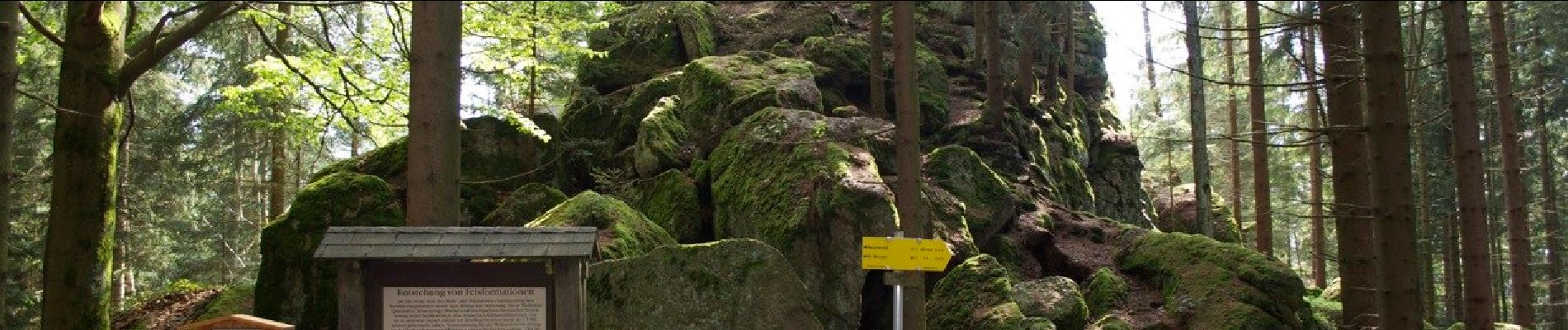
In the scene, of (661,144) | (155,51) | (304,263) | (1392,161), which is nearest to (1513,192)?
(1392,161)

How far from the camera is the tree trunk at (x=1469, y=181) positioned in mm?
12109

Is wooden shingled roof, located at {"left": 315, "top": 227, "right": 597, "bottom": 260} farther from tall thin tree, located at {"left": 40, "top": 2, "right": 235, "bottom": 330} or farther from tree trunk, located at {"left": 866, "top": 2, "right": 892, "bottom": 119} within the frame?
tree trunk, located at {"left": 866, "top": 2, "right": 892, "bottom": 119}

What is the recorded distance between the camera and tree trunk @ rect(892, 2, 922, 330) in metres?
10.6

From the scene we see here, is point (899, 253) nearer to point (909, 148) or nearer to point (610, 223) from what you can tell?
point (909, 148)

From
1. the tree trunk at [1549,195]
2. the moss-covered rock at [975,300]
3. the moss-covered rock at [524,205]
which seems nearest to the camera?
the moss-covered rock at [975,300]

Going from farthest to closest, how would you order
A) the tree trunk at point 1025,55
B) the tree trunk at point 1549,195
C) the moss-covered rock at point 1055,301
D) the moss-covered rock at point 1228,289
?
the tree trunk at point 1549,195 < the tree trunk at point 1025,55 < the moss-covered rock at point 1055,301 < the moss-covered rock at point 1228,289

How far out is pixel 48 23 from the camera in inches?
431

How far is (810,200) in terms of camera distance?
1301 centimetres

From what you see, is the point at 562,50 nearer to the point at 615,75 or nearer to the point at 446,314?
the point at 446,314

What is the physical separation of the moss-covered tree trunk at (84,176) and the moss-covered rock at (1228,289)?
438 inches

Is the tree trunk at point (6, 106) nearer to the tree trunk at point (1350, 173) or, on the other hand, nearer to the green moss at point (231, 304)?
the green moss at point (231, 304)

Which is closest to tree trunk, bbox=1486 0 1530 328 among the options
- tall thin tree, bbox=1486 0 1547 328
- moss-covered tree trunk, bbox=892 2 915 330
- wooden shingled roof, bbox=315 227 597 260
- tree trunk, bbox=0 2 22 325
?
tall thin tree, bbox=1486 0 1547 328

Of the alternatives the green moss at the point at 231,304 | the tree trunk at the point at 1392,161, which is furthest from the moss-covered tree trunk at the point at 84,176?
the tree trunk at the point at 1392,161

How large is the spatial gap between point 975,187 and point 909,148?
4.85m
